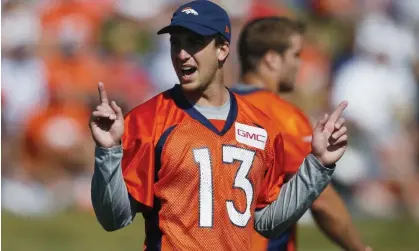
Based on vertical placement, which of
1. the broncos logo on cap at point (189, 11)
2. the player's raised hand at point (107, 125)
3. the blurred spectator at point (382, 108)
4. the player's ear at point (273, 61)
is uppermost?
the broncos logo on cap at point (189, 11)

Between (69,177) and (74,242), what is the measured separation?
57.7 inches

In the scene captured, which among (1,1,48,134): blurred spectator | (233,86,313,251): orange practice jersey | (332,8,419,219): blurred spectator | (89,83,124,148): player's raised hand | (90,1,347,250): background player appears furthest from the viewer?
(332,8,419,219): blurred spectator

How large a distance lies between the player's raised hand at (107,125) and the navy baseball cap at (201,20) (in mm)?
444

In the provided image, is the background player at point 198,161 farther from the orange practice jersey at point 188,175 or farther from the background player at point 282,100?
the background player at point 282,100

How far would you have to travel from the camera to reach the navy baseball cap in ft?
15.0

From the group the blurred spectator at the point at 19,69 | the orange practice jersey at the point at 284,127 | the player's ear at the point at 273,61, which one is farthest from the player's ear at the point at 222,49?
the blurred spectator at the point at 19,69

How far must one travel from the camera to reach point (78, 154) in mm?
12070

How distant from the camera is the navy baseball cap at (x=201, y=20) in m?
4.56

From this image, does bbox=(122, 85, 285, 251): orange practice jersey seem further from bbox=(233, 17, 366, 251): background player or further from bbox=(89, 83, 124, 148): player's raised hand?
bbox=(233, 17, 366, 251): background player

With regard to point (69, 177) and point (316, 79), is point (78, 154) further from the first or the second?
point (316, 79)

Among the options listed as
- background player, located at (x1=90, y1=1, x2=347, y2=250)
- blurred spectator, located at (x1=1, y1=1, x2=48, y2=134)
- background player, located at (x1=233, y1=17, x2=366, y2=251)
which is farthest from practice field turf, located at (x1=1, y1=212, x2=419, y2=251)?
background player, located at (x1=90, y1=1, x2=347, y2=250)

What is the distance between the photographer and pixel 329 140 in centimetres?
465

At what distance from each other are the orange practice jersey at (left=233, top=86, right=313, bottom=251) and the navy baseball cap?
127 centimetres

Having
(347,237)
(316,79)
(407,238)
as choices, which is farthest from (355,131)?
(347,237)
